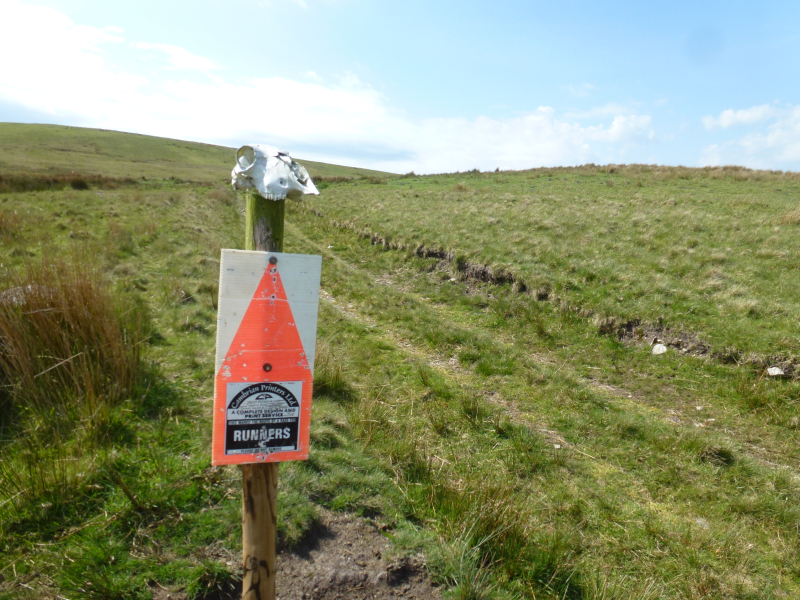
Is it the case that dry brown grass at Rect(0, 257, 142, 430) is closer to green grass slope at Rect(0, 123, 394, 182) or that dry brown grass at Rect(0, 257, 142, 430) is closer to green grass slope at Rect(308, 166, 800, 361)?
green grass slope at Rect(308, 166, 800, 361)

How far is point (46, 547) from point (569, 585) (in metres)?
3.38

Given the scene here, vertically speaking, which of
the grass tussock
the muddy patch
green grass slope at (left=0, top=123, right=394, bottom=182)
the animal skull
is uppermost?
green grass slope at (left=0, top=123, right=394, bottom=182)

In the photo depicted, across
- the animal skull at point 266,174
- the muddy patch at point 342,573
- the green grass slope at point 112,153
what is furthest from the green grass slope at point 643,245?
the green grass slope at point 112,153

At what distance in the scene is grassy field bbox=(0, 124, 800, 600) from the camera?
3.12m

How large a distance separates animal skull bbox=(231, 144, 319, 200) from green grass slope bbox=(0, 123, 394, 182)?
57.9 metres

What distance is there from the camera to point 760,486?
4.75 m

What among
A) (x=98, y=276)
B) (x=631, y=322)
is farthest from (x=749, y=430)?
(x=98, y=276)

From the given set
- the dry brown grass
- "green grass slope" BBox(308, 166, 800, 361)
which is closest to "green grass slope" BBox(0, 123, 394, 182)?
"green grass slope" BBox(308, 166, 800, 361)

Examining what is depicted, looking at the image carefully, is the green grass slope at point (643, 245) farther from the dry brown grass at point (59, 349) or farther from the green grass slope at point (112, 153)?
the green grass slope at point (112, 153)

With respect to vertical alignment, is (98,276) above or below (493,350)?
above

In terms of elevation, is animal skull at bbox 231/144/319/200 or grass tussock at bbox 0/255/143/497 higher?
animal skull at bbox 231/144/319/200

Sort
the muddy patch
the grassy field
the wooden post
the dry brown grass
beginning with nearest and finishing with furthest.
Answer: the wooden post, the muddy patch, the grassy field, the dry brown grass

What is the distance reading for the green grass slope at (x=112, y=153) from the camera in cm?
6412

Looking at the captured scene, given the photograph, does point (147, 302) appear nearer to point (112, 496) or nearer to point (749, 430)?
point (112, 496)
